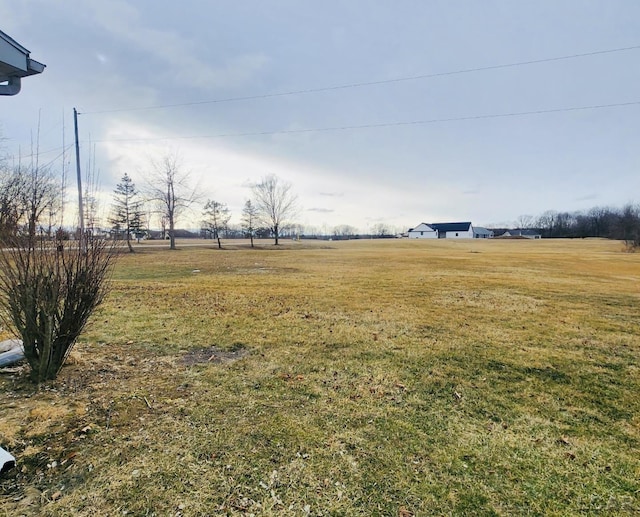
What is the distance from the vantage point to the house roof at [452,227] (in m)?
90.4

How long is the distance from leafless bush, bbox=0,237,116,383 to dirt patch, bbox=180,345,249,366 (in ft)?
4.41

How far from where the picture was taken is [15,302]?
315cm

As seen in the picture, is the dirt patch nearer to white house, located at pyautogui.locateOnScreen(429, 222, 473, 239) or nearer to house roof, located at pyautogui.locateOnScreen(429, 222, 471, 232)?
white house, located at pyautogui.locateOnScreen(429, 222, 473, 239)

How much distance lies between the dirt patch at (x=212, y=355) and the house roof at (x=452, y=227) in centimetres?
9718

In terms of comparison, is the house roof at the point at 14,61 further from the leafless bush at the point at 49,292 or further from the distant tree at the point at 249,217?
the distant tree at the point at 249,217

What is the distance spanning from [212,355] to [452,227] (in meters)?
98.4

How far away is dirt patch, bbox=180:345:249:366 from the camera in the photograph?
13.6ft

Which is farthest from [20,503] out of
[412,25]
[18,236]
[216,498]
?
[412,25]

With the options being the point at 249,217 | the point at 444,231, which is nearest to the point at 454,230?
the point at 444,231

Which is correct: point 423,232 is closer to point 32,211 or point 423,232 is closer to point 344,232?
point 344,232

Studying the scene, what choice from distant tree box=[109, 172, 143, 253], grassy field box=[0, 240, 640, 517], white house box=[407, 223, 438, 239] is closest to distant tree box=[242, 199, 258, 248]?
distant tree box=[109, 172, 143, 253]

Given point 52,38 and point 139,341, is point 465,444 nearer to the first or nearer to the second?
point 139,341

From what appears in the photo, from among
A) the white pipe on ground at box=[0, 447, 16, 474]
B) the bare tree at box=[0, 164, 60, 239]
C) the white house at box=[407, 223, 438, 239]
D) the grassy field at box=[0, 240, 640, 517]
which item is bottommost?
the grassy field at box=[0, 240, 640, 517]

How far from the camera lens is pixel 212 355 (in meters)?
4.34
